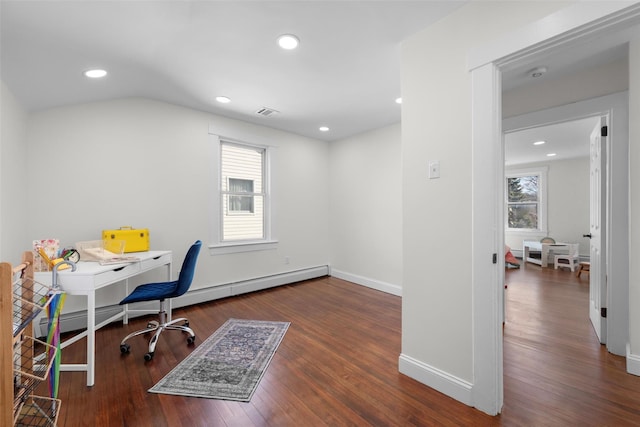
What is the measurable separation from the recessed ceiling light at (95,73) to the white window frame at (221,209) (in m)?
1.36

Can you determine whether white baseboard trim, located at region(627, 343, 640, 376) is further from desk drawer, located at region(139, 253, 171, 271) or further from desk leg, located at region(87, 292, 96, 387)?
desk drawer, located at region(139, 253, 171, 271)

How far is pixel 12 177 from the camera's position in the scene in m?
2.24

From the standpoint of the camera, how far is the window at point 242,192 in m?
3.97

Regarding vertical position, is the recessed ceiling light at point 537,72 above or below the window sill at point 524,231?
above

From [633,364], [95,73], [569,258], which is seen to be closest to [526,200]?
[569,258]

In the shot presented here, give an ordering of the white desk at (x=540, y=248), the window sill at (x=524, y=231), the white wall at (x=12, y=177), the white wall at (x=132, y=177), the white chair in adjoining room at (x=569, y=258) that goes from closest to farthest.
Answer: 1. the white wall at (x=12, y=177)
2. the white wall at (x=132, y=177)
3. the white chair in adjoining room at (x=569, y=258)
4. the white desk at (x=540, y=248)
5. the window sill at (x=524, y=231)

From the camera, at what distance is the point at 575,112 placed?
7.81 ft

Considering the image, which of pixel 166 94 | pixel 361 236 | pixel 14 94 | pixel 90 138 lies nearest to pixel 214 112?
pixel 166 94

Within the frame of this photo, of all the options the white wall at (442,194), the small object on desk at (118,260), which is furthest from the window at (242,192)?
the white wall at (442,194)

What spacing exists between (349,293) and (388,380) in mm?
2090

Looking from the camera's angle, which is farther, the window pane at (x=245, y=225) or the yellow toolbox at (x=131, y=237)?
the window pane at (x=245, y=225)

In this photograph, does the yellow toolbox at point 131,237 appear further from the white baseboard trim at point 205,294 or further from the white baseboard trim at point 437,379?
the white baseboard trim at point 437,379

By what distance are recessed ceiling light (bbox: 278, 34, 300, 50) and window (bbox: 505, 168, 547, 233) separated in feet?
25.2

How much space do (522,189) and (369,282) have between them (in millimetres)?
5886
